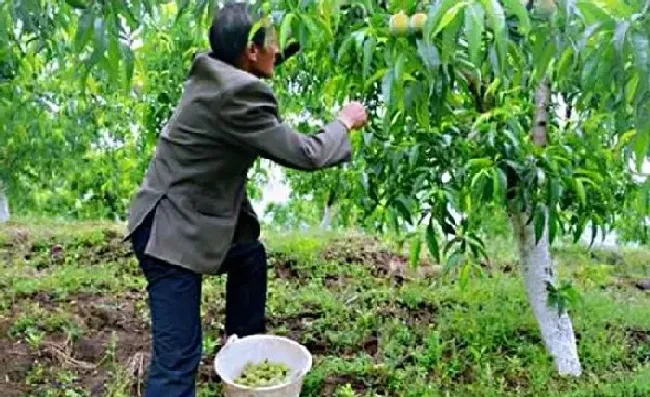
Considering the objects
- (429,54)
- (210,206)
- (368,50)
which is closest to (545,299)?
(210,206)

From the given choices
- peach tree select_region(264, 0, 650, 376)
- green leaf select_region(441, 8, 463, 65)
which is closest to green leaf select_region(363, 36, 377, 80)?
peach tree select_region(264, 0, 650, 376)

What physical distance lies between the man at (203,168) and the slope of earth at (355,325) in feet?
1.79

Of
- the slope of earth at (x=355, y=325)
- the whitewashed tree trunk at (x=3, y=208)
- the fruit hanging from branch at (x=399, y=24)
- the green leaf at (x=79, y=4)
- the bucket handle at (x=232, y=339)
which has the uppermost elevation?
the fruit hanging from branch at (x=399, y=24)

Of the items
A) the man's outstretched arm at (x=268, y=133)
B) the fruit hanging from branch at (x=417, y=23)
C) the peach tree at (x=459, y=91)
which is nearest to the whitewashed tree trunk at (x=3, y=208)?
the peach tree at (x=459, y=91)

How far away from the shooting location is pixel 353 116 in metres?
2.26

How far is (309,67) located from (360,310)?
1.05 metres

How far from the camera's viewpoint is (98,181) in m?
8.27

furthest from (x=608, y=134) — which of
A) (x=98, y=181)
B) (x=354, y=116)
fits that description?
(x=98, y=181)

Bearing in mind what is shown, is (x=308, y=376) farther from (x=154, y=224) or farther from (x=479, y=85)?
(x=479, y=85)

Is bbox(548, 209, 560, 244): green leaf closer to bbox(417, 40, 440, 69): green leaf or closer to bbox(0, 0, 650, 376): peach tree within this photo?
bbox(0, 0, 650, 376): peach tree

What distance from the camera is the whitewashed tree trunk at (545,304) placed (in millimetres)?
2848

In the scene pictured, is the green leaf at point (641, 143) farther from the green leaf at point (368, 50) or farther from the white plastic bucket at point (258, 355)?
the white plastic bucket at point (258, 355)

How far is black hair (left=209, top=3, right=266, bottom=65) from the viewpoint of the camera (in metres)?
2.23

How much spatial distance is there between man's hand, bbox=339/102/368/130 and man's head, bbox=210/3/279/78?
234mm
